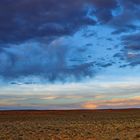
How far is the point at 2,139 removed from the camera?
117 feet

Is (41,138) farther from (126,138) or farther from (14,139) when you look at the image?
(126,138)

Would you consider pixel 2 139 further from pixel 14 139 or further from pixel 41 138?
pixel 41 138

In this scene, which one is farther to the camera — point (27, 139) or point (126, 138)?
point (27, 139)

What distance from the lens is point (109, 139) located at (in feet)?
110

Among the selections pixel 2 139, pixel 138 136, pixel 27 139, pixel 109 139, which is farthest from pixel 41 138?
pixel 138 136

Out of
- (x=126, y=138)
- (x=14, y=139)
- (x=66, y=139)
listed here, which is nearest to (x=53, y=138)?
(x=66, y=139)

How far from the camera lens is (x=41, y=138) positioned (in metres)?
35.9

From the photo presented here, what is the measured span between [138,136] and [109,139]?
2.49 meters

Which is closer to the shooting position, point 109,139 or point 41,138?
point 109,139

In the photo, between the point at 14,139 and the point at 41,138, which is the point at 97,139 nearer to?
the point at 41,138

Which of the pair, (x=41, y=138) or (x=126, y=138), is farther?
(x=41, y=138)

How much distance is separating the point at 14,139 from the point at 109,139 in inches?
331

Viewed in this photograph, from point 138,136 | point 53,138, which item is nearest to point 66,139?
point 53,138

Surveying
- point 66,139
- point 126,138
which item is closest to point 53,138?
point 66,139
